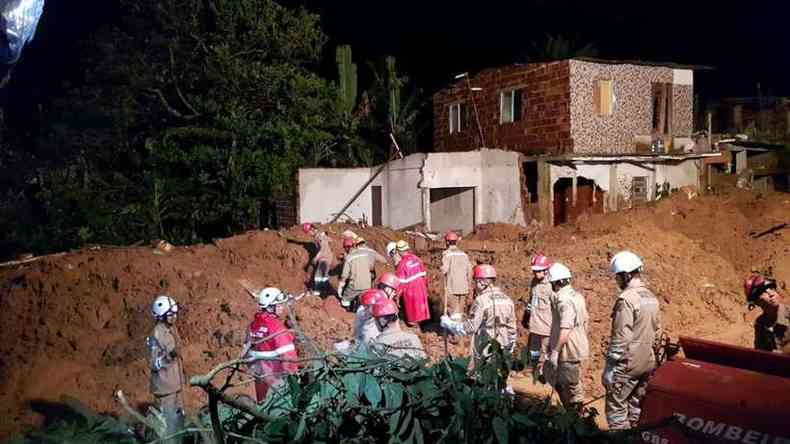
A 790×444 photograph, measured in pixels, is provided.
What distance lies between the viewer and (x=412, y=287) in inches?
436

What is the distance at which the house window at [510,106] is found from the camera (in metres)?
21.5

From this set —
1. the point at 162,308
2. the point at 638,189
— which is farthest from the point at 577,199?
the point at 162,308

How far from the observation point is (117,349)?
10.4 meters

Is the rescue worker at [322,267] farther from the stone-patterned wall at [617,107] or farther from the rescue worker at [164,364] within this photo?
the stone-patterned wall at [617,107]

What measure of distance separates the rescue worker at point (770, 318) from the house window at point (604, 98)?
1430 centimetres

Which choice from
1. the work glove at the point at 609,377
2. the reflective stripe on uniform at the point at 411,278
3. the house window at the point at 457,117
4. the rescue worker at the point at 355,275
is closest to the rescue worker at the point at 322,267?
the rescue worker at the point at 355,275

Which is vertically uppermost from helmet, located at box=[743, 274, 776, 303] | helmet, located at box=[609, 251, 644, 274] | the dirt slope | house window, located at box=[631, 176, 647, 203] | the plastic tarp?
the plastic tarp

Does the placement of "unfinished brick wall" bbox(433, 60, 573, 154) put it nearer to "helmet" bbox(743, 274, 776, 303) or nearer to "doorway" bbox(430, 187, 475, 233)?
"doorway" bbox(430, 187, 475, 233)

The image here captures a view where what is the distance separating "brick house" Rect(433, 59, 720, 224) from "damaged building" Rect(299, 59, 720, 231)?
0.10 feet

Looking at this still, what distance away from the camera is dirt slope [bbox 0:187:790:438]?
1021 centimetres

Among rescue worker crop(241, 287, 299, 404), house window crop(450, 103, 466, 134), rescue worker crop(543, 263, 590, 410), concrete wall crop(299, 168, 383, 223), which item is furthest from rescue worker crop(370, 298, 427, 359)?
house window crop(450, 103, 466, 134)

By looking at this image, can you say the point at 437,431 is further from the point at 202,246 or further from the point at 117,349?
the point at 202,246

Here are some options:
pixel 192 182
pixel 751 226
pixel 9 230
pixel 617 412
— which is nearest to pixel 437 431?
pixel 617 412

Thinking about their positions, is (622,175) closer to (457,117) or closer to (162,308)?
(457,117)
